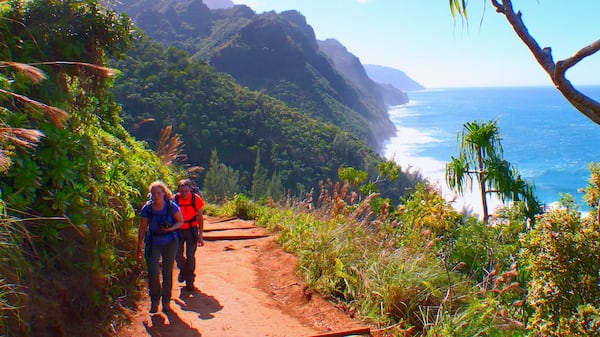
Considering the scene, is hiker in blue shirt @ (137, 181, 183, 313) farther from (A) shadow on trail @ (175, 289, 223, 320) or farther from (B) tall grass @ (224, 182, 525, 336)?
(B) tall grass @ (224, 182, 525, 336)

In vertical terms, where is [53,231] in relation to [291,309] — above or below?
above

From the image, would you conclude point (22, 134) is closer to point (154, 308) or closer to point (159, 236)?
point (159, 236)

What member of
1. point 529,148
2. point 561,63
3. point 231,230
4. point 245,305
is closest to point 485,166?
point 231,230

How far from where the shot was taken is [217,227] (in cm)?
942

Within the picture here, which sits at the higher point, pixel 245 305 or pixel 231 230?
pixel 245 305

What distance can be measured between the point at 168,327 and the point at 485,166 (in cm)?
774

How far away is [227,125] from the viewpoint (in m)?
43.2

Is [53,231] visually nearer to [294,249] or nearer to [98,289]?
[98,289]

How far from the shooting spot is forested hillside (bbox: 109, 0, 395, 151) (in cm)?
8500

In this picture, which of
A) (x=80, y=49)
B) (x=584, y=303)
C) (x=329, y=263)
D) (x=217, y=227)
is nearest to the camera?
(x=584, y=303)

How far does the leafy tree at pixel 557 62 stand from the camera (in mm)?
2445

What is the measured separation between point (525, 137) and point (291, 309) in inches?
4314

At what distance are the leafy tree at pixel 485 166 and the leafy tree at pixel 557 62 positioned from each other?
23.2 ft

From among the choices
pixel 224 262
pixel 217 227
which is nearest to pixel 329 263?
pixel 224 262
